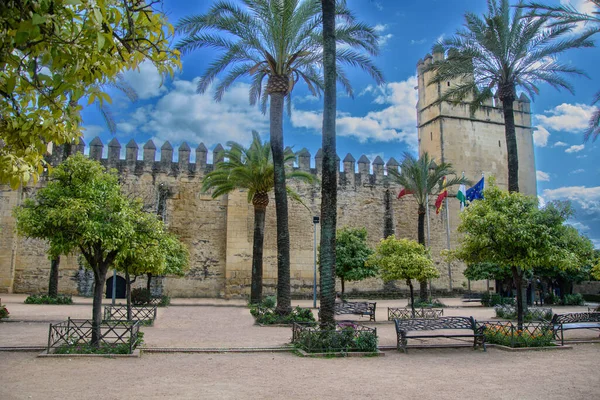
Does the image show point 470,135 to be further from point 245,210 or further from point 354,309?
point 354,309

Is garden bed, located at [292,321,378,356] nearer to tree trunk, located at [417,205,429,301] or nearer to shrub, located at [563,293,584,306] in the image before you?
tree trunk, located at [417,205,429,301]

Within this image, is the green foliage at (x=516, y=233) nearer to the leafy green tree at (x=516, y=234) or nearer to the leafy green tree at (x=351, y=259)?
the leafy green tree at (x=516, y=234)

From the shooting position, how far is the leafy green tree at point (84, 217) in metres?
8.57

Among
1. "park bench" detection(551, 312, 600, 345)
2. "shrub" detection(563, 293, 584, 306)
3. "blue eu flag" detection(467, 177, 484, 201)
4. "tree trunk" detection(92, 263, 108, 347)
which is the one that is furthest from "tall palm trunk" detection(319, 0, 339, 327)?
"shrub" detection(563, 293, 584, 306)

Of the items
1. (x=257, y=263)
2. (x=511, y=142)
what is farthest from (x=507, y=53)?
(x=257, y=263)

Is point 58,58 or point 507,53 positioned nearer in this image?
point 58,58

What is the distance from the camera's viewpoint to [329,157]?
1051 cm

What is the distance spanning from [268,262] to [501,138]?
1793 cm

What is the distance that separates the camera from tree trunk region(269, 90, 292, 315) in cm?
1451

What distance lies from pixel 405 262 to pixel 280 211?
14.4 feet

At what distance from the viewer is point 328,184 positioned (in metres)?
10.4

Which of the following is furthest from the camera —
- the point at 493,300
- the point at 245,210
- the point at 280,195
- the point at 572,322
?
the point at 245,210

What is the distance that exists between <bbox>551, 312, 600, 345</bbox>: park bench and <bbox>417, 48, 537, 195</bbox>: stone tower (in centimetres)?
1902

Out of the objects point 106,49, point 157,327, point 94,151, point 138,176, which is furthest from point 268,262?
point 106,49
